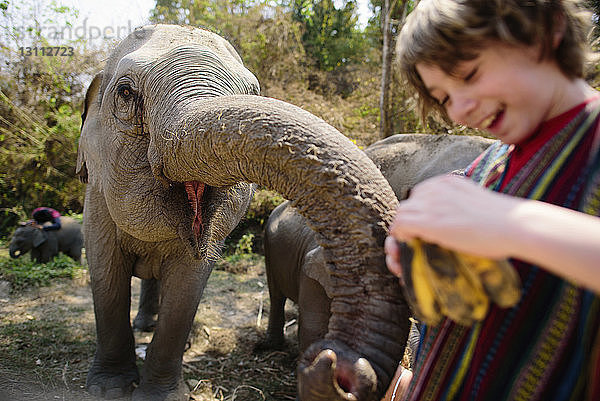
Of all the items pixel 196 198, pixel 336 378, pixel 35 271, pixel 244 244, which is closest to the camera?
pixel 336 378

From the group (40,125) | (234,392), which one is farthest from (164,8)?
(234,392)

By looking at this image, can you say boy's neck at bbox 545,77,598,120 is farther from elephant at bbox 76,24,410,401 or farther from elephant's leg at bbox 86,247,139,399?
elephant's leg at bbox 86,247,139,399

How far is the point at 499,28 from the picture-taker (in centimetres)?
102

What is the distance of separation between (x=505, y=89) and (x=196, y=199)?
6.39ft

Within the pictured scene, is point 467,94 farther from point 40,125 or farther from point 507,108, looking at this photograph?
point 40,125

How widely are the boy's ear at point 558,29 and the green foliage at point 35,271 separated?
6.86 metres

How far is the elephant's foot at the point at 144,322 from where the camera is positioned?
17.4 ft

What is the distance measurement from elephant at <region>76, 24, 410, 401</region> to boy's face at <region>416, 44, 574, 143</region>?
0.49 meters

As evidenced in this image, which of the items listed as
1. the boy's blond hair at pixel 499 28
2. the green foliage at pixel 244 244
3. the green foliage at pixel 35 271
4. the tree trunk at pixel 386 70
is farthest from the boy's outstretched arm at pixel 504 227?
the green foliage at pixel 244 244

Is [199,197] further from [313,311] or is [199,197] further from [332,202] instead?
[332,202]

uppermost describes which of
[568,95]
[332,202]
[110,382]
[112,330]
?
[568,95]

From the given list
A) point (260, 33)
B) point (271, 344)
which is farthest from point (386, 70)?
point (271, 344)

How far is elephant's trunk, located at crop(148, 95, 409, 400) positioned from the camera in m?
1.32

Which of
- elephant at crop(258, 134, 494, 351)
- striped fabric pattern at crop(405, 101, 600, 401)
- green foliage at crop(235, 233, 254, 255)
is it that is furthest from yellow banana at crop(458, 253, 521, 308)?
green foliage at crop(235, 233, 254, 255)
